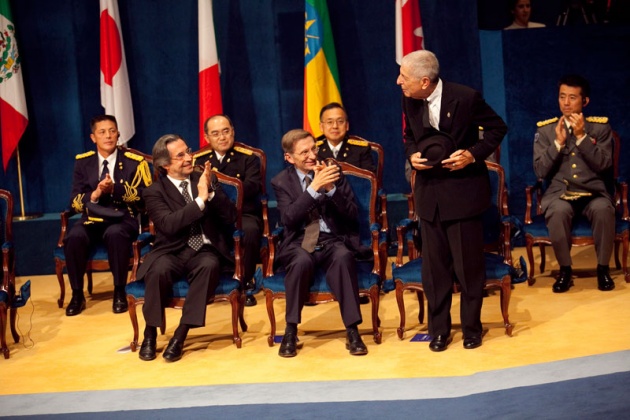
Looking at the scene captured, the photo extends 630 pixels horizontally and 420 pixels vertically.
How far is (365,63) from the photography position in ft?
28.4

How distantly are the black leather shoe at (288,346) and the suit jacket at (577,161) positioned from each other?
2278 millimetres

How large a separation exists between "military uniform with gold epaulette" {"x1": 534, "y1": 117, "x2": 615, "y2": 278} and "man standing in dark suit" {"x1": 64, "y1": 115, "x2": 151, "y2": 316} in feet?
9.09

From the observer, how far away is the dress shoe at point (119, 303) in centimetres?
696

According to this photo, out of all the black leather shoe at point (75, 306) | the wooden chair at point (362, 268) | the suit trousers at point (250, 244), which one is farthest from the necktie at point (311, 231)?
the black leather shoe at point (75, 306)

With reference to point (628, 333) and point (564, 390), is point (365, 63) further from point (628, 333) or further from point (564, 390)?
point (564, 390)

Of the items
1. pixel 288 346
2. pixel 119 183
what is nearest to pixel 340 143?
pixel 119 183

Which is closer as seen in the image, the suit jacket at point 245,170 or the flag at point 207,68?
the suit jacket at point 245,170

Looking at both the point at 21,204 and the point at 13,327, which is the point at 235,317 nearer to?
the point at 13,327

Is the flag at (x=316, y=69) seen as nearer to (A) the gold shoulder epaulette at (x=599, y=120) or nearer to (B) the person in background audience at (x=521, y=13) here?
(B) the person in background audience at (x=521, y=13)

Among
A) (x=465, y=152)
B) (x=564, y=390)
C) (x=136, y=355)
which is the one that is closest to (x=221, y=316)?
(x=136, y=355)

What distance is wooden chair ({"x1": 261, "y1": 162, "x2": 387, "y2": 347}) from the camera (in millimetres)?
5699

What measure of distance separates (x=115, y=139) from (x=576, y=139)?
3.22 m

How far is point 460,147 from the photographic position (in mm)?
5359

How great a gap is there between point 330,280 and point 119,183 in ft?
7.52
